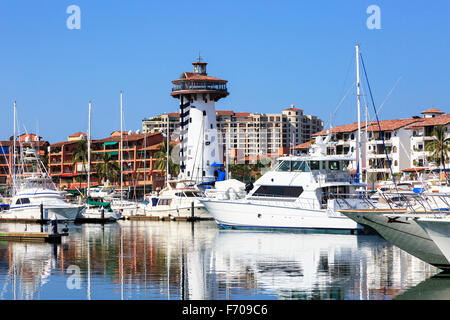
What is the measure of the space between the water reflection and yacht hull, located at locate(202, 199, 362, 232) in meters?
1.44

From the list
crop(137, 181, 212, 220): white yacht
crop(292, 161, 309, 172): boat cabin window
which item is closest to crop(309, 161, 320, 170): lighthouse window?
crop(292, 161, 309, 172): boat cabin window

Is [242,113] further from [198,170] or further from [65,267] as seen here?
[65,267]

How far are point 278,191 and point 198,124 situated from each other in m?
34.5

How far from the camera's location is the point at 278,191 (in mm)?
47625

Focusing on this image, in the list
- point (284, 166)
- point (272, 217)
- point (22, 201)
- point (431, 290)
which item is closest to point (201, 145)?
point (22, 201)

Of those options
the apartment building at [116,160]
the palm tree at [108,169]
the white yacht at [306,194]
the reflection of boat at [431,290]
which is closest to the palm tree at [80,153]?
the apartment building at [116,160]

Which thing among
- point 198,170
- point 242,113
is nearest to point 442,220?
point 198,170

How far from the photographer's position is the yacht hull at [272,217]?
4625cm

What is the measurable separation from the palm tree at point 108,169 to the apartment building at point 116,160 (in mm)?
1523

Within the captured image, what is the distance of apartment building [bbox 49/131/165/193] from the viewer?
12381cm

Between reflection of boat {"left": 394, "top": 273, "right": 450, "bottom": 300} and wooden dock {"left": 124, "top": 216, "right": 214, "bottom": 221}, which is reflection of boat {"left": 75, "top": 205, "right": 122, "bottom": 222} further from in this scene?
reflection of boat {"left": 394, "top": 273, "right": 450, "bottom": 300}

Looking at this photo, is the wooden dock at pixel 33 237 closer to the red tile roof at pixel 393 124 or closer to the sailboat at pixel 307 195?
the sailboat at pixel 307 195
